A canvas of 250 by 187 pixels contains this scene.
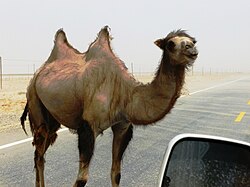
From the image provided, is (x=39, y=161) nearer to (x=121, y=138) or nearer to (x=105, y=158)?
(x=121, y=138)

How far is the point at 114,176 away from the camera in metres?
4.29

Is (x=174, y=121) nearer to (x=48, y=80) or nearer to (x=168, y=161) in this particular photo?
(x=48, y=80)

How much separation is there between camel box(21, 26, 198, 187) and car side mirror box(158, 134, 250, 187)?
1.76 metres

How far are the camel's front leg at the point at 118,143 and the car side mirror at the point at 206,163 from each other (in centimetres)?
225

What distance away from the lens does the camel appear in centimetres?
379

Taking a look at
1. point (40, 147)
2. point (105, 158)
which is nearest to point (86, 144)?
point (40, 147)

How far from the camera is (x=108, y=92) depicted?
390cm

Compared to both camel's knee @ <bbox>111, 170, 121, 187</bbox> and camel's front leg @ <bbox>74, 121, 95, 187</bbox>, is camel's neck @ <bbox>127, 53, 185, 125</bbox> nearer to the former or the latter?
camel's front leg @ <bbox>74, 121, 95, 187</bbox>

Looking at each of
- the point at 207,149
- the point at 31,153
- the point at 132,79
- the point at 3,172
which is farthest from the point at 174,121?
the point at 207,149

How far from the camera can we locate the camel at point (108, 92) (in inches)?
149

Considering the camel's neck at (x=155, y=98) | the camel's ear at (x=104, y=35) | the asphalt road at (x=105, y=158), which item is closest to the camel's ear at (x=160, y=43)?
the camel's neck at (x=155, y=98)

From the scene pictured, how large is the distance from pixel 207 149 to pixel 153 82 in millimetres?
2129

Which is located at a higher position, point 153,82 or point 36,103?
point 153,82

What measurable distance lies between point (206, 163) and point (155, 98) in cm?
216
